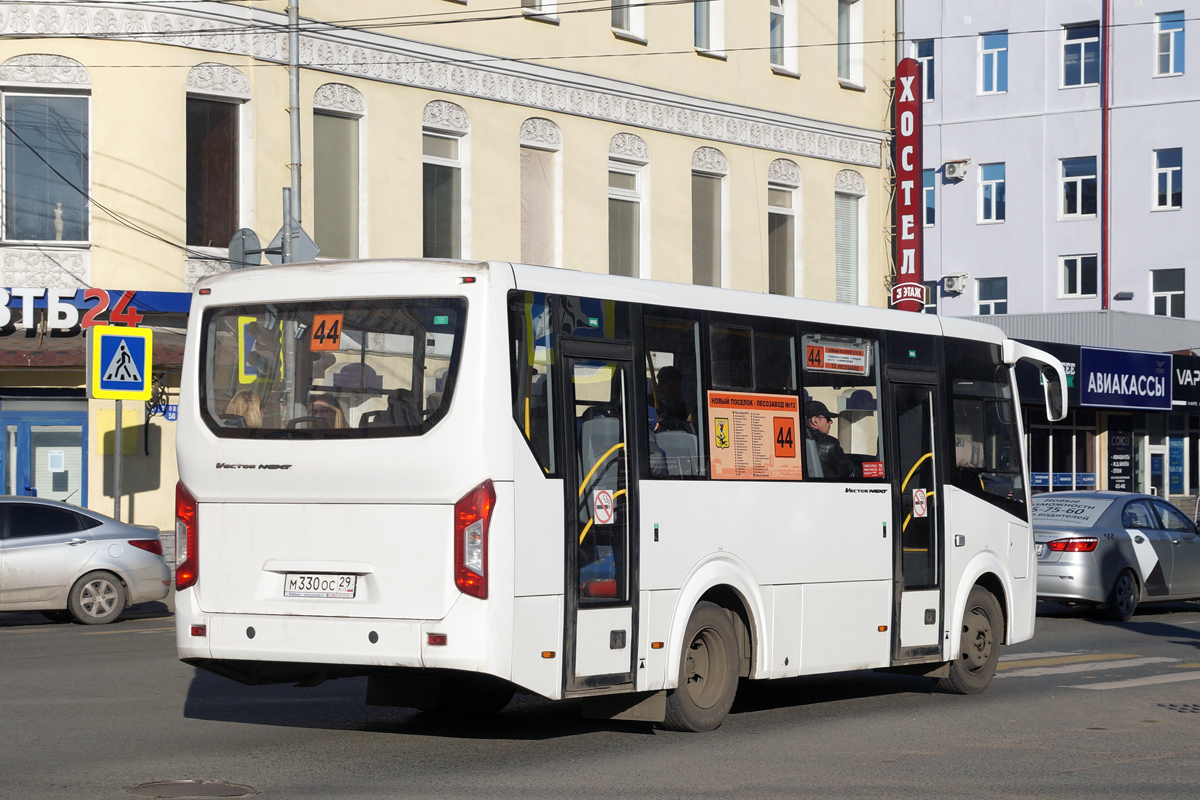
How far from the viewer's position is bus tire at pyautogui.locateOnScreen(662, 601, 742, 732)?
33.0ft

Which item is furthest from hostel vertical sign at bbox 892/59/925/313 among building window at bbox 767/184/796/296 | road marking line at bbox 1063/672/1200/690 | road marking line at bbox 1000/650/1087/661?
road marking line at bbox 1063/672/1200/690

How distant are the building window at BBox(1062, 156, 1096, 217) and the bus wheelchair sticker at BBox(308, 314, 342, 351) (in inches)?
1884

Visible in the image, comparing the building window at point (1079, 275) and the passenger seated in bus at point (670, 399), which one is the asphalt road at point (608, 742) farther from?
the building window at point (1079, 275)

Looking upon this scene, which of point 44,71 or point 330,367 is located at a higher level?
point 44,71

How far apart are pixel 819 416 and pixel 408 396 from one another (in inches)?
128

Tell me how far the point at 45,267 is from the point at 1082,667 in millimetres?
15970

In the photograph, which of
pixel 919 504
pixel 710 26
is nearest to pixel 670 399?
pixel 919 504

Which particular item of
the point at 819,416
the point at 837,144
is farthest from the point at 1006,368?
the point at 837,144

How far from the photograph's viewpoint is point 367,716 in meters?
10.9

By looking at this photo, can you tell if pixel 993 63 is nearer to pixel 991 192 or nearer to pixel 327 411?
pixel 991 192

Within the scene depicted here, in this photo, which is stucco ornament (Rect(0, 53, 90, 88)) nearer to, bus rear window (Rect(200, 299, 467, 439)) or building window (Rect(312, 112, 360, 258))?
building window (Rect(312, 112, 360, 258))

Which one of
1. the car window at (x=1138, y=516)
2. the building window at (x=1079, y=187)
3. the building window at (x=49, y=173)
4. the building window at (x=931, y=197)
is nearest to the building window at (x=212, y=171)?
the building window at (x=49, y=173)

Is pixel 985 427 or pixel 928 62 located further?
pixel 928 62

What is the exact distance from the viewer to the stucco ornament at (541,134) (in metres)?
27.8
